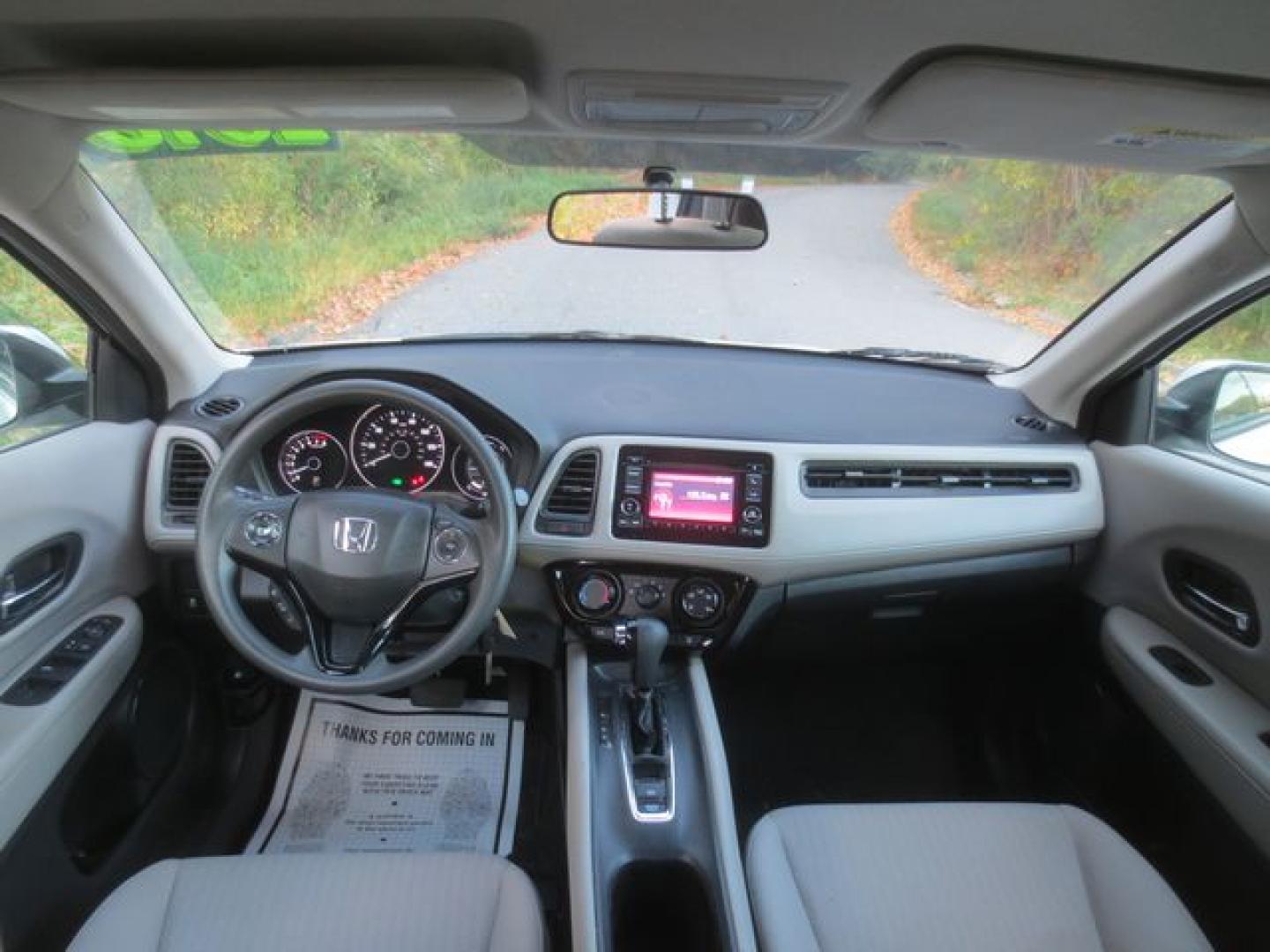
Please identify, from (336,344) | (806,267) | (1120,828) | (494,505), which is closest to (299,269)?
(336,344)

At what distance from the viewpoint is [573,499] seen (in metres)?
2.15

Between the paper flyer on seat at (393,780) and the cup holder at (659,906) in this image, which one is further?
the paper flyer on seat at (393,780)

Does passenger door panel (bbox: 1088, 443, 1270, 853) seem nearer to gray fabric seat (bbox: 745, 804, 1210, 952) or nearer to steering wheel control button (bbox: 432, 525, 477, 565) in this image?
gray fabric seat (bbox: 745, 804, 1210, 952)

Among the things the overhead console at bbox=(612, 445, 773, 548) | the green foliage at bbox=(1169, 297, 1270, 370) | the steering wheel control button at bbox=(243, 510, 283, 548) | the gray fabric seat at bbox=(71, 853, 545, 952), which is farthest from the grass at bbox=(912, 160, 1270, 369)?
the gray fabric seat at bbox=(71, 853, 545, 952)

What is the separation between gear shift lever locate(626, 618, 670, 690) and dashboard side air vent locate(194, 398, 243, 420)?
4.01 ft

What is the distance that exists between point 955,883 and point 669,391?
1.34 m

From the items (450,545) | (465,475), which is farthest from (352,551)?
(465,475)

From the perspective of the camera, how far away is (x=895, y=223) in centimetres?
254

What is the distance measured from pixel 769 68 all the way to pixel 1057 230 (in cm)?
133

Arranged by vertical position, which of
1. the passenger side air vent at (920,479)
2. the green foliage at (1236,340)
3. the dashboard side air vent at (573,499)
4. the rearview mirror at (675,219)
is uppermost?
the rearview mirror at (675,219)

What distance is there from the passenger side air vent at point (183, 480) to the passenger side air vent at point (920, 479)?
1.56 m

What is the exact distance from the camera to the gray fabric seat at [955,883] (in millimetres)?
1607

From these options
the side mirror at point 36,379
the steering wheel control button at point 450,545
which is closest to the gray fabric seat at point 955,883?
the steering wheel control button at point 450,545

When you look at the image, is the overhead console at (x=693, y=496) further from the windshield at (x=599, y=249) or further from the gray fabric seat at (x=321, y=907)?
the gray fabric seat at (x=321, y=907)
